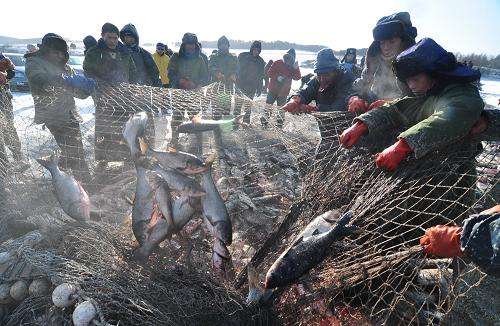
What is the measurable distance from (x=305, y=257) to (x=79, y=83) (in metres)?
4.28

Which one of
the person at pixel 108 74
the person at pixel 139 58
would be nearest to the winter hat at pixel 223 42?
the person at pixel 139 58

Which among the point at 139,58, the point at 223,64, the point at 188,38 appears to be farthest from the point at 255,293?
the point at 223,64

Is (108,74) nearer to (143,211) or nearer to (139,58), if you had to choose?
(139,58)

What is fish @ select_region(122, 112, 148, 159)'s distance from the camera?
4078 millimetres

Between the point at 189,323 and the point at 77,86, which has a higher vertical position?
the point at 77,86

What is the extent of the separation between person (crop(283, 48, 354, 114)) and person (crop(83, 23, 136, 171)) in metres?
3.04

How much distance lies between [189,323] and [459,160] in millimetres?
2589

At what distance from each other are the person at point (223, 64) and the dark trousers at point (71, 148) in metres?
4.77

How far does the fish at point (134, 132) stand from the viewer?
408 centimetres

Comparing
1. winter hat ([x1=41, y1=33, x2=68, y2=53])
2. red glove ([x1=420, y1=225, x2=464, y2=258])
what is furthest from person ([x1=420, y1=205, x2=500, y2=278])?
winter hat ([x1=41, y1=33, x2=68, y2=53])

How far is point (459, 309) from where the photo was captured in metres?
2.72

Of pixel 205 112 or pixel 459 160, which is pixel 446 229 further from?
pixel 205 112

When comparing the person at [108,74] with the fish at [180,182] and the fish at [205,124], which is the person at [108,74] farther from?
the fish at [180,182]

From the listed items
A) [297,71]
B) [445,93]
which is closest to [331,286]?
[445,93]
